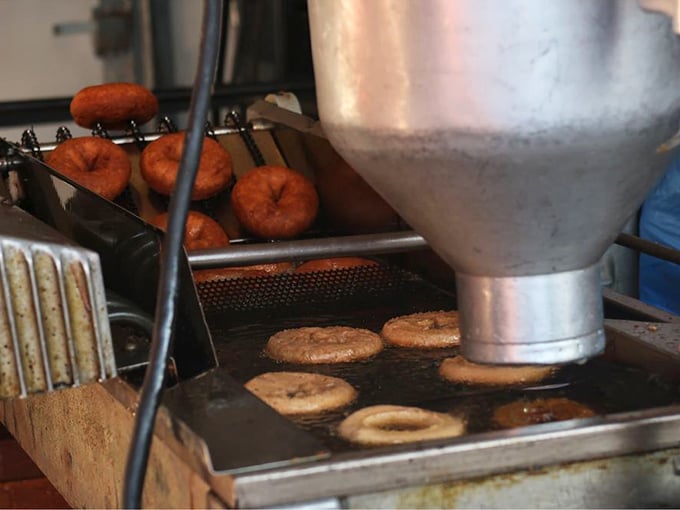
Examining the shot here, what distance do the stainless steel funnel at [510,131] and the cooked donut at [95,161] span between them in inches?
48.3

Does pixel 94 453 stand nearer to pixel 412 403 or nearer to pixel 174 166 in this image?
pixel 412 403

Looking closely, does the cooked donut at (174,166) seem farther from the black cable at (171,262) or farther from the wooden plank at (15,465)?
the black cable at (171,262)

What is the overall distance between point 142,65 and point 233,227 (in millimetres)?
5309

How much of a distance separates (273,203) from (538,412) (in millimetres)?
981

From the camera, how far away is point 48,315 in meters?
1.20

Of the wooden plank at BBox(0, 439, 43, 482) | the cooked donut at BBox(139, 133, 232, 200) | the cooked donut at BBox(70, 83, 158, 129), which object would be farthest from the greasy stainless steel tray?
the cooked donut at BBox(70, 83, 158, 129)

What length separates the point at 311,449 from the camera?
1092 millimetres

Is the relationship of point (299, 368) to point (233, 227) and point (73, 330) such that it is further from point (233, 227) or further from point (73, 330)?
point (233, 227)

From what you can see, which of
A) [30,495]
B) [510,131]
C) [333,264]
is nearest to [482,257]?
[510,131]

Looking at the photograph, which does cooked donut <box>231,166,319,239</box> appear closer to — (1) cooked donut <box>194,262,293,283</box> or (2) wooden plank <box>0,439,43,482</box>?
(1) cooked donut <box>194,262,293,283</box>

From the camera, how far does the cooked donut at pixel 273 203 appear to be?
7.28 ft

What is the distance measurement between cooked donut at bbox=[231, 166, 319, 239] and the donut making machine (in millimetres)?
742

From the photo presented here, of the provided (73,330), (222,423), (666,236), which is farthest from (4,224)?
(666,236)

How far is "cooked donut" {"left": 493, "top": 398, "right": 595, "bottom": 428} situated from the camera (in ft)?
4.31
